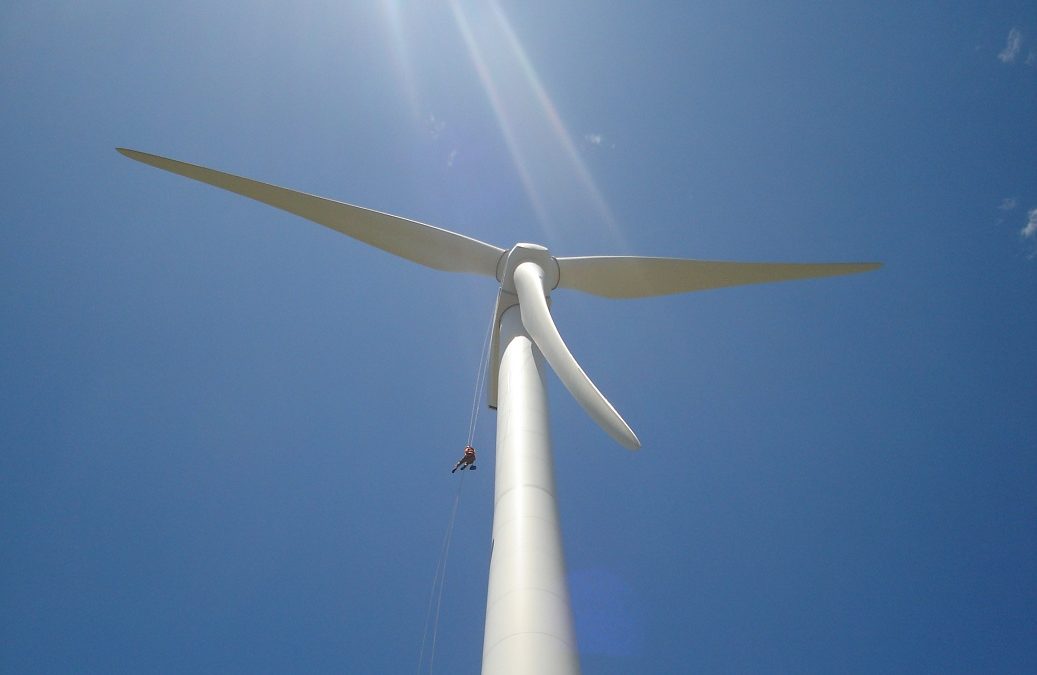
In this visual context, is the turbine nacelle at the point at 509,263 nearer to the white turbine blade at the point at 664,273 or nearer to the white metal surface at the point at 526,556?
the white turbine blade at the point at 664,273

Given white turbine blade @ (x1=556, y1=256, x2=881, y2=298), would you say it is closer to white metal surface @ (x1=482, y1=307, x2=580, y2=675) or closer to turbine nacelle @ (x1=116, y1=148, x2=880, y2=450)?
turbine nacelle @ (x1=116, y1=148, x2=880, y2=450)

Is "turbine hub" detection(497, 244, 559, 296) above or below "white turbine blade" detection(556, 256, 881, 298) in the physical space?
below

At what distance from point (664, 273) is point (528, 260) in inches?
134

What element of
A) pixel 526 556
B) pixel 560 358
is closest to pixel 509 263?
pixel 560 358

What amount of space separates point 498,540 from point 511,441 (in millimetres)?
1858

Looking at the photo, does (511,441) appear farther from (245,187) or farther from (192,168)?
(192,168)

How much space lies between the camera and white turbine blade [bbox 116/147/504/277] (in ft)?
46.9

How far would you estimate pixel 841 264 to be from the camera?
1661cm

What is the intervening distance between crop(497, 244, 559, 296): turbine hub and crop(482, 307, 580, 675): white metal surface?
3.53 m

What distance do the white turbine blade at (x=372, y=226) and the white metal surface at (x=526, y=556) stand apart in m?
4.43

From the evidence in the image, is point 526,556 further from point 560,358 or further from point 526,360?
point 526,360

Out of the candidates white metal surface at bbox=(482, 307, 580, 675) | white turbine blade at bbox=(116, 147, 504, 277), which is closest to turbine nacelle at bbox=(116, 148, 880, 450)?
white turbine blade at bbox=(116, 147, 504, 277)

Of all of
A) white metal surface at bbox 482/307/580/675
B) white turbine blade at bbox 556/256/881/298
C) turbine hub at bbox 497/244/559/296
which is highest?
white turbine blade at bbox 556/256/881/298

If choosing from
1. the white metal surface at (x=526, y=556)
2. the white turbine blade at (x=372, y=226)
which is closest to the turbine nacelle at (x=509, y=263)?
the white turbine blade at (x=372, y=226)
